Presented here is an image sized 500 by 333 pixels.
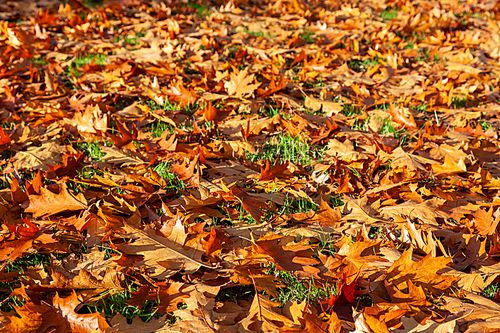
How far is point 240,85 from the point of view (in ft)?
9.40

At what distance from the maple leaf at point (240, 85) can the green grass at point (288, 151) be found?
1.80 feet

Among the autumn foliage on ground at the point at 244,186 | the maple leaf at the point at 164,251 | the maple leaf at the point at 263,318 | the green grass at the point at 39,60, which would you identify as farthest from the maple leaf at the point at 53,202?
the green grass at the point at 39,60

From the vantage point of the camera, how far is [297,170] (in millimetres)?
2199

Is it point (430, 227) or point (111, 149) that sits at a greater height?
point (111, 149)

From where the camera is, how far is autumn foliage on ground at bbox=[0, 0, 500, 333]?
4.74 ft

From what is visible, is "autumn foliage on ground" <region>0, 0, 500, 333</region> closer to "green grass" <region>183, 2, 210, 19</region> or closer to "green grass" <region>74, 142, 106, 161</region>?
"green grass" <region>74, 142, 106, 161</region>

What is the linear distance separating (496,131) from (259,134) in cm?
169

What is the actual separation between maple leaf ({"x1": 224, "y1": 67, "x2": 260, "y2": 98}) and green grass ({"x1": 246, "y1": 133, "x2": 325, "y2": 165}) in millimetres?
548

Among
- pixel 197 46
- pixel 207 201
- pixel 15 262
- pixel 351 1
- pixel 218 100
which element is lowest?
pixel 15 262

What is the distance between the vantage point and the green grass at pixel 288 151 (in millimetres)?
2318

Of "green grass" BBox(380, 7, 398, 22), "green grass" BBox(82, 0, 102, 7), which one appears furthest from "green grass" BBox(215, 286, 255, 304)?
"green grass" BBox(82, 0, 102, 7)

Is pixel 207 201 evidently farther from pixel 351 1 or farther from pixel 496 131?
pixel 351 1

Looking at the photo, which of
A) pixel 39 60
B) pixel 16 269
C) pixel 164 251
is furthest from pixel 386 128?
pixel 39 60

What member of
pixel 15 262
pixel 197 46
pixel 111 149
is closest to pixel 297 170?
pixel 111 149
